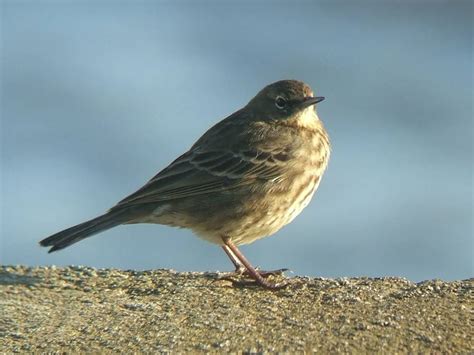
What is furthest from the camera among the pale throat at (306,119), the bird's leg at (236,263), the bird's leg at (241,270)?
the pale throat at (306,119)

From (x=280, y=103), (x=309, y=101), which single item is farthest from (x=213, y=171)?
(x=309, y=101)

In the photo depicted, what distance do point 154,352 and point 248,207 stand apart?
3064mm

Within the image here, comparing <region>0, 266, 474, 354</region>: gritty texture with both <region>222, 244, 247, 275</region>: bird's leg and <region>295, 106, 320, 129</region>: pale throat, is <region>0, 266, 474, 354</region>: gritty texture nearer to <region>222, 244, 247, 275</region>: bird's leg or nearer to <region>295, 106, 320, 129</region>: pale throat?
<region>222, 244, 247, 275</region>: bird's leg

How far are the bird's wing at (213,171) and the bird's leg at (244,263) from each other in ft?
1.85

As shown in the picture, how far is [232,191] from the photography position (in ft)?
36.0

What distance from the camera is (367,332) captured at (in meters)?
8.23

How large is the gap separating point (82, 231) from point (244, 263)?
1566 millimetres

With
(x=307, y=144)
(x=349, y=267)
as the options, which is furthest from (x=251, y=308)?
(x=349, y=267)

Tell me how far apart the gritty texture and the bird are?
0.65 m

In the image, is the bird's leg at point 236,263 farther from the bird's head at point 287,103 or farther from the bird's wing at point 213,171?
the bird's head at point 287,103

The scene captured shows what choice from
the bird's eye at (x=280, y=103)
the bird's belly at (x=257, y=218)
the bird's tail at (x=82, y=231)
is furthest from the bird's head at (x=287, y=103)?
the bird's tail at (x=82, y=231)

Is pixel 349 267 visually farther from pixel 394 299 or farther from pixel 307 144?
pixel 394 299

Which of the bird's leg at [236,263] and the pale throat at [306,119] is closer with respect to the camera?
the bird's leg at [236,263]

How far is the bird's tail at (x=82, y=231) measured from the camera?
10336 millimetres
